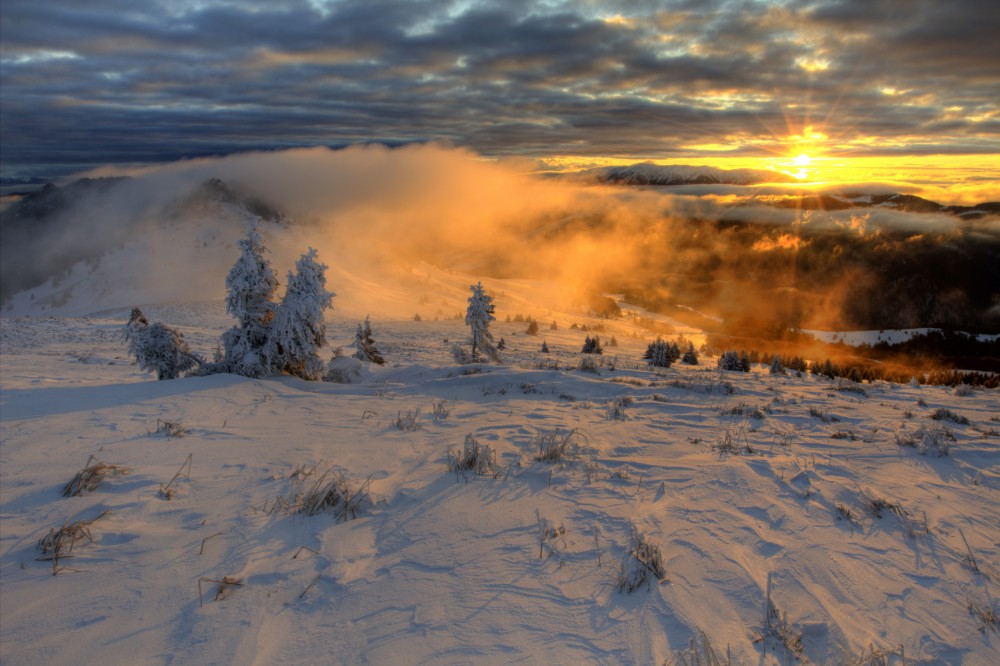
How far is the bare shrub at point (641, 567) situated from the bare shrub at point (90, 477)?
4477 mm

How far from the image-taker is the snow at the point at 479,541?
2.75 meters

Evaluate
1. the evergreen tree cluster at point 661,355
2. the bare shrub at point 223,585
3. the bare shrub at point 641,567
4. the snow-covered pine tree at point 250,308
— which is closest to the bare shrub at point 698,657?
the bare shrub at point 641,567

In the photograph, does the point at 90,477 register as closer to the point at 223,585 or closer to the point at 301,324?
the point at 223,585

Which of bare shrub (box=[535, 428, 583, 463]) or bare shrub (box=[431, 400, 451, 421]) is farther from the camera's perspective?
bare shrub (box=[431, 400, 451, 421])

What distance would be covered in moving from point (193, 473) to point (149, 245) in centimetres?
8745

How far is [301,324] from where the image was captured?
1220cm

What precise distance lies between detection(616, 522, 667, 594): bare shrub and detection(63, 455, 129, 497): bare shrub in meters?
4.48

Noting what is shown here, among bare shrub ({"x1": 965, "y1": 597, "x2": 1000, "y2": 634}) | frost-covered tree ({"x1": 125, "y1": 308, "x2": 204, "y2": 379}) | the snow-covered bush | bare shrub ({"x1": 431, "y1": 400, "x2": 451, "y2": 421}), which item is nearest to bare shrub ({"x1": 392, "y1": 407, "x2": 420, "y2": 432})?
bare shrub ({"x1": 431, "y1": 400, "x2": 451, "y2": 421})

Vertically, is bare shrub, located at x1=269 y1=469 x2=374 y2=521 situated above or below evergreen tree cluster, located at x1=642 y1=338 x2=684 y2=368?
above

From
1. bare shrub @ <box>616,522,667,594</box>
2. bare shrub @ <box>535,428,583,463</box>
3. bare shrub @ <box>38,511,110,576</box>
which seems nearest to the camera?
bare shrub @ <box>616,522,667,594</box>

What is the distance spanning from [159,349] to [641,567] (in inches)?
516

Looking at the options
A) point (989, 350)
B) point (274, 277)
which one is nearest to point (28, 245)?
point (274, 277)

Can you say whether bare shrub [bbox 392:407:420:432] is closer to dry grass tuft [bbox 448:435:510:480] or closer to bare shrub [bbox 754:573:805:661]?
dry grass tuft [bbox 448:435:510:480]

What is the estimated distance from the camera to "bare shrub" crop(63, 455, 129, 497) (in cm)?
444
